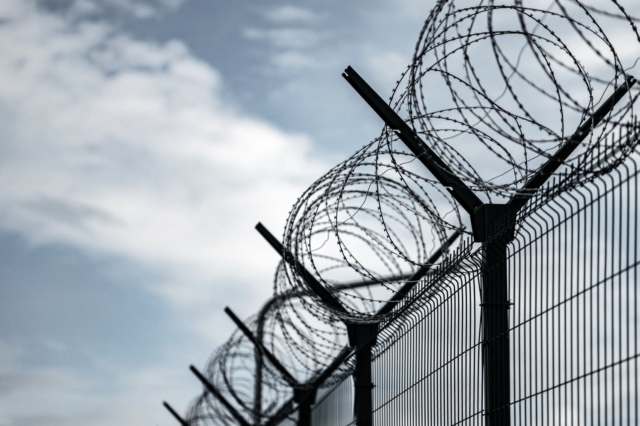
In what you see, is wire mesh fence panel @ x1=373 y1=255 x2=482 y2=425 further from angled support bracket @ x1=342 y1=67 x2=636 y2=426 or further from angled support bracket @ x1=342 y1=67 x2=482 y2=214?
angled support bracket @ x1=342 y1=67 x2=482 y2=214

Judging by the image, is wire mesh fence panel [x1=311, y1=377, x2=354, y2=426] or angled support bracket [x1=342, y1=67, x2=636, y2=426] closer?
angled support bracket [x1=342, y1=67, x2=636, y2=426]

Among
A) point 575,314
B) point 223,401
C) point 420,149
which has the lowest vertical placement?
point 575,314

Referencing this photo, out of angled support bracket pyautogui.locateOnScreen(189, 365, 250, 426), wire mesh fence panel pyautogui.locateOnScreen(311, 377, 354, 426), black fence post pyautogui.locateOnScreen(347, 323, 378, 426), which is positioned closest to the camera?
black fence post pyautogui.locateOnScreen(347, 323, 378, 426)

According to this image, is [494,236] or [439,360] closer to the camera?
[494,236]

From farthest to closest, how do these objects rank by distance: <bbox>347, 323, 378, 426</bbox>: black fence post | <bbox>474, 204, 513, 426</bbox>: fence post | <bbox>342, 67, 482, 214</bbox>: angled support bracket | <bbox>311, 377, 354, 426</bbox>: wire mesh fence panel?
1. <bbox>311, 377, 354, 426</bbox>: wire mesh fence panel
2. <bbox>347, 323, 378, 426</bbox>: black fence post
3. <bbox>342, 67, 482, 214</bbox>: angled support bracket
4. <bbox>474, 204, 513, 426</bbox>: fence post

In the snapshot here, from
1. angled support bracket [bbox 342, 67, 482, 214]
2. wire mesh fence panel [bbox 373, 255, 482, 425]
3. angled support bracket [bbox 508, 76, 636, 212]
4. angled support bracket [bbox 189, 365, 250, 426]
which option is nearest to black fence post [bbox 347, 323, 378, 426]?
wire mesh fence panel [bbox 373, 255, 482, 425]

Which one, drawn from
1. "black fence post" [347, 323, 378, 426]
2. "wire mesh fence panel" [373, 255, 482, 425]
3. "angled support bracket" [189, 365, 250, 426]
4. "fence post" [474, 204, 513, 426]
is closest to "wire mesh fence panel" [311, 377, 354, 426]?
"black fence post" [347, 323, 378, 426]

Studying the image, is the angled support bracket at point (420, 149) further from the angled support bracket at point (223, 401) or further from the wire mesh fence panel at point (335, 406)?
the angled support bracket at point (223, 401)

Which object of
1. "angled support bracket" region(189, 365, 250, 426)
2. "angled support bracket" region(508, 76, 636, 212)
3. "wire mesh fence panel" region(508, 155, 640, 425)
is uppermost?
"angled support bracket" region(189, 365, 250, 426)

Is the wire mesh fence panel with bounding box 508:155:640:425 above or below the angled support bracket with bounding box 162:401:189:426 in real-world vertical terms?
below

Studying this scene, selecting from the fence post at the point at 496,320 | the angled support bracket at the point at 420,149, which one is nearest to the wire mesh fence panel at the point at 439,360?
the fence post at the point at 496,320

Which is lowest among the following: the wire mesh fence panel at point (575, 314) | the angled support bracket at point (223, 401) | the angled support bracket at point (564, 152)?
the wire mesh fence panel at point (575, 314)

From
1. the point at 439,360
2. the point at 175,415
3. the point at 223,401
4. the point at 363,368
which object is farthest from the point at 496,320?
the point at 175,415

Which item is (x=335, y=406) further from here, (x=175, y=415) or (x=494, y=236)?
(x=175, y=415)
